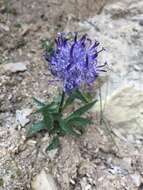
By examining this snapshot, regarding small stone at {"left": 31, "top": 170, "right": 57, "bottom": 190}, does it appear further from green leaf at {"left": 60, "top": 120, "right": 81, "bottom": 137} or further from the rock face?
the rock face

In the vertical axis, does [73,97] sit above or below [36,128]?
above

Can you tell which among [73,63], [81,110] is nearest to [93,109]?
[81,110]

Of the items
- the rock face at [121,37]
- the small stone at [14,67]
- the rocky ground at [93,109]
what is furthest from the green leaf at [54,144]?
the small stone at [14,67]

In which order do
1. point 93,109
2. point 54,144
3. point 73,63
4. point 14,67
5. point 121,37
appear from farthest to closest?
point 121,37
point 14,67
point 93,109
point 54,144
point 73,63

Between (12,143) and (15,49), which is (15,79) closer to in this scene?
(15,49)

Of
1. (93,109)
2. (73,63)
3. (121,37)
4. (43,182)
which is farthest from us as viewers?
(121,37)

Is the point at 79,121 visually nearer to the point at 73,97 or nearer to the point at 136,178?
the point at 73,97
